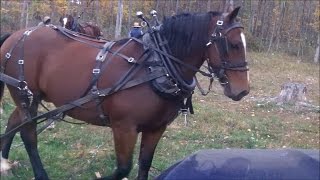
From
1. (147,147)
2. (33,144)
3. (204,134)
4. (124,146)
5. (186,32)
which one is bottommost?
(204,134)

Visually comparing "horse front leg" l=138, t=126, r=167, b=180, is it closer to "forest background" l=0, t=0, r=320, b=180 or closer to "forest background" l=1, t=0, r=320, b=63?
"forest background" l=0, t=0, r=320, b=180

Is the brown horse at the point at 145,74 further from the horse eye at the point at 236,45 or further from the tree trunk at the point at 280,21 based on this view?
the tree trunk at the point at 280,21

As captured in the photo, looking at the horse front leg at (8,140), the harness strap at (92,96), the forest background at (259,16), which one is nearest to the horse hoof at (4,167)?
the horse front leg at (8,140)

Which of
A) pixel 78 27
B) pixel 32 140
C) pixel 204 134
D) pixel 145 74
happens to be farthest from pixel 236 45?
pixel 78 27

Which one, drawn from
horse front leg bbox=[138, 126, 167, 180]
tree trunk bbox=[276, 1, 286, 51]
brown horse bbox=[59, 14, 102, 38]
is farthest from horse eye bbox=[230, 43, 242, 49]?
tree trunk bbox=[276, 1, 286, 51]

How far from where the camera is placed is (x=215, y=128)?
8.37 meters

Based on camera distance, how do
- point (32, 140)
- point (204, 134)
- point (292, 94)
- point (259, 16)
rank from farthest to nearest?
1. point (259, 16)
2. point (292, 94)
3. point (204, 134)
4. point (32, 140)

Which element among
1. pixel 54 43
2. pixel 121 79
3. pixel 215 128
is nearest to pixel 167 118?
pixel 121 79

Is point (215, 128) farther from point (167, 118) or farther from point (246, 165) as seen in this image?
point (246, 165)

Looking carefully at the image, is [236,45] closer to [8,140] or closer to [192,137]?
[8,140]

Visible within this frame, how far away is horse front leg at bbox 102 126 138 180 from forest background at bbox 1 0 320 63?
2338cm

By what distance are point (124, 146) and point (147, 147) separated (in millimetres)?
384

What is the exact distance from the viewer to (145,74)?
455cm

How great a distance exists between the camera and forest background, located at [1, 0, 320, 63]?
95.3 ft
